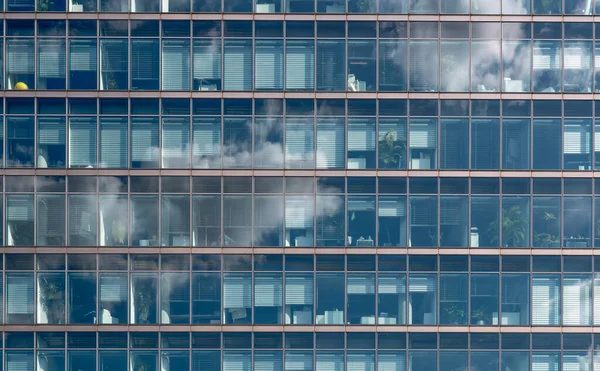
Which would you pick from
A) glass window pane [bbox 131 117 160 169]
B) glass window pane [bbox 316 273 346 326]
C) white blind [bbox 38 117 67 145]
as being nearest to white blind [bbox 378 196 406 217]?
glass window pane [bbox 316 273 346 326]

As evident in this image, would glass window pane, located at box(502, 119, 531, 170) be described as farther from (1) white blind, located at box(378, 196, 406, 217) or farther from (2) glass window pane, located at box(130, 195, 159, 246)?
(2) glass window pane, located at box(130, 195, 159, 246)

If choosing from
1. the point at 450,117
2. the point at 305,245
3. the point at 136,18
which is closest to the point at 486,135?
the point at 450,117

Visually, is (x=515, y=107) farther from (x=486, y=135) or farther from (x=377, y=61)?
(x=377, y=61)

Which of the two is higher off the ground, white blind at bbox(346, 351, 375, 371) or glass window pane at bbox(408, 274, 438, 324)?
glass window pane at bbox(408, 274, 438, 324)

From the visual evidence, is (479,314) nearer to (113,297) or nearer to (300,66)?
(300,66)

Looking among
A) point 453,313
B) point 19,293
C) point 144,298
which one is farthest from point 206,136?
point 453,313

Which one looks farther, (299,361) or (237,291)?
(299,361)

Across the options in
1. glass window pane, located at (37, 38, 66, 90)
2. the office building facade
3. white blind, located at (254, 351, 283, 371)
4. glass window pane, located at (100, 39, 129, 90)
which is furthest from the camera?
glass window pane, located at (37, 38, 66, 90)
